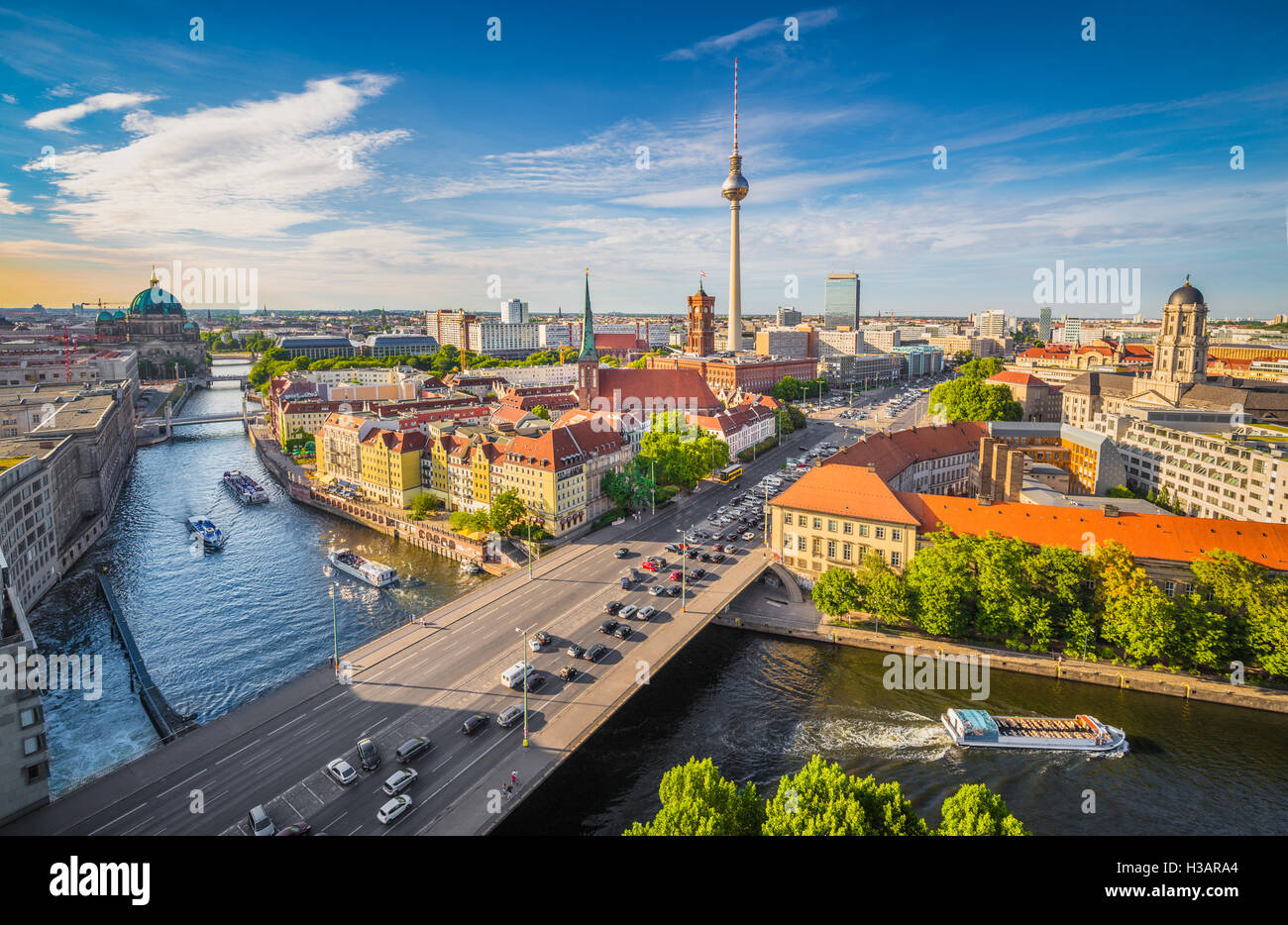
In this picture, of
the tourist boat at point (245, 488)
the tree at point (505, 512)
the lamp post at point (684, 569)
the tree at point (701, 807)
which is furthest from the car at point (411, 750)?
the tourist boat at point (245, 488)

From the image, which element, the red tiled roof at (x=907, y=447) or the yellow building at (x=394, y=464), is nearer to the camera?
the red tiled roof at (x=907, y=447)

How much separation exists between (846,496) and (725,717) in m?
18.4

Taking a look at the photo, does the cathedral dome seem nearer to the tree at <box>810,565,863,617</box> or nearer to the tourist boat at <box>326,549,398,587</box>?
the tree at <box>810,565,863,617</box>

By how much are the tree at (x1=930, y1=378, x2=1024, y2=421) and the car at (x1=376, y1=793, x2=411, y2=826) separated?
87243 mm

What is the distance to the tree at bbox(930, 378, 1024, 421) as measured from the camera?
9700 cm

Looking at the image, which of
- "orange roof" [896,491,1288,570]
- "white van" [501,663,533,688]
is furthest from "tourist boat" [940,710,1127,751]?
"white van" [501,663,533,688]

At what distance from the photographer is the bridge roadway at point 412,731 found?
992 inches

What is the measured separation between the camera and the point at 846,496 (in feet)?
155

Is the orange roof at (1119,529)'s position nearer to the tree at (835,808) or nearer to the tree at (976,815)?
the tree at (976,815)

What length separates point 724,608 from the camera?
43.0 m

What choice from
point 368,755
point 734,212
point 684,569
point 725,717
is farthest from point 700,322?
point 368,755

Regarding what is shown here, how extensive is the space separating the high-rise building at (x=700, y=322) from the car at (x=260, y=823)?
13352 cm
